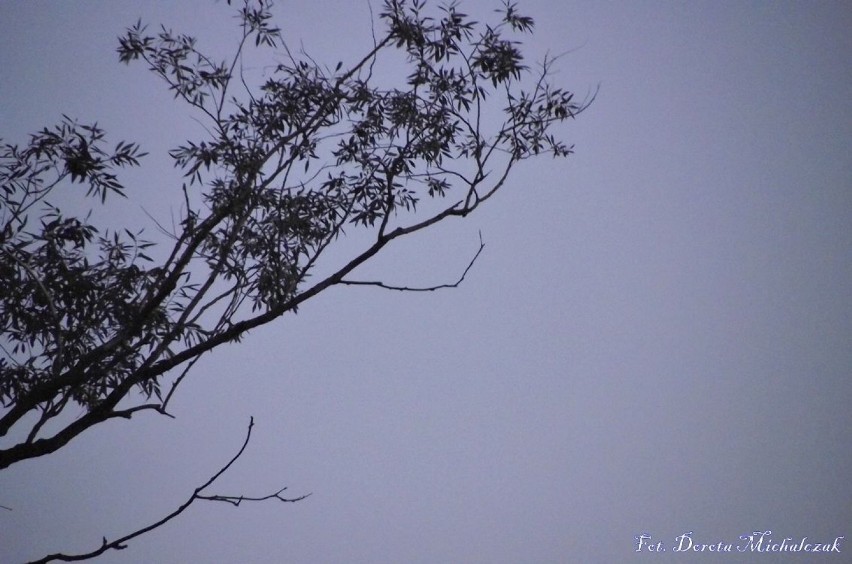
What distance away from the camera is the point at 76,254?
4.83 m

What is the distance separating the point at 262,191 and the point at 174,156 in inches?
26.0

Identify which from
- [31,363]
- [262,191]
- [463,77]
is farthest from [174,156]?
[463,77]

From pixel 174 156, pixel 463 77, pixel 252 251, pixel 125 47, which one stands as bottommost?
pixel 252 251

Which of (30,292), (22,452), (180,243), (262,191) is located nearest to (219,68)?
(262,191)

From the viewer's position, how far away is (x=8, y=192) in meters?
4.90

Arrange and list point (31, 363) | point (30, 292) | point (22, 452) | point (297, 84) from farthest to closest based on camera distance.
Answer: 1. point (297, 84)
2. point (31, 363)
3. point (30, 292)
4. point (22, 452)

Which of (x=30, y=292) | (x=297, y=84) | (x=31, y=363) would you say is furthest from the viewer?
(x=297, y=84)

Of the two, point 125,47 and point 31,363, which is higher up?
point 125,47

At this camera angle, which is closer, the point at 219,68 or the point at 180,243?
the point at 180,243

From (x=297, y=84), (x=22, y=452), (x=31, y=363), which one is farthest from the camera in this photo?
(x=297, y=84)

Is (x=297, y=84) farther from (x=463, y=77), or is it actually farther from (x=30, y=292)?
(x=30, y=292)

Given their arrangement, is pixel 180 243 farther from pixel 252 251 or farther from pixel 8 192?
pixel 8 192

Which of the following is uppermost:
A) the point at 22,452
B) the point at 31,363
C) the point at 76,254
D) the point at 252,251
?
the point at 252,251

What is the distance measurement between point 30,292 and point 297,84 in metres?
2.23
